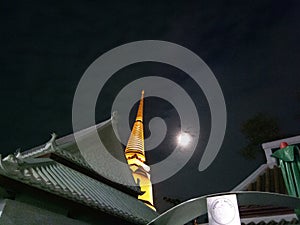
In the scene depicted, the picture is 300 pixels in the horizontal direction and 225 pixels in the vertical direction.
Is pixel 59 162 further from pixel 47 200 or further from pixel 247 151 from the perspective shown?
pixel 247 151

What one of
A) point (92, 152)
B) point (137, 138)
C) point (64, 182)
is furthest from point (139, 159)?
point (64, 182)

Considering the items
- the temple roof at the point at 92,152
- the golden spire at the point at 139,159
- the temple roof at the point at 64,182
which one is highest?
the golden spire at the point at 139,159

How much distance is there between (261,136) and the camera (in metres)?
14.1

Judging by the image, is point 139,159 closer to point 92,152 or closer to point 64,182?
point 92,152

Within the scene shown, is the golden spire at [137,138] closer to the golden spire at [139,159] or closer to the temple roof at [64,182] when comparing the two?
the golden spire at [139,159]

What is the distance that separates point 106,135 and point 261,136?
321 inches

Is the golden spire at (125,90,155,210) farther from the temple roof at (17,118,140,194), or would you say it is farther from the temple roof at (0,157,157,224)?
the temple roof at (0,157,157,224)

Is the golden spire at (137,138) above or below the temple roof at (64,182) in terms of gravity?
above

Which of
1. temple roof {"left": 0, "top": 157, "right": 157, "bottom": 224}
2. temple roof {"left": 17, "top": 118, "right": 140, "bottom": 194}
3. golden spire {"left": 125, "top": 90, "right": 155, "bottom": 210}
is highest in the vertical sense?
golden spire {"left": 125, "top": 90, "right": 155, "bottom": 210}

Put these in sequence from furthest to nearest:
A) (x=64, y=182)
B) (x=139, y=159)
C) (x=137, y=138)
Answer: (x=137, y=138), (x=139, y=159), (x=64, y=182)

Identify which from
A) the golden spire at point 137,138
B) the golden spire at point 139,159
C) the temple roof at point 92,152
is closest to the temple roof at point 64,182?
the temple roof at point 92,152

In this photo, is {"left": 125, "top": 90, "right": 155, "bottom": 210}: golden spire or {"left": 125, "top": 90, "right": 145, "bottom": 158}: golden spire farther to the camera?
{"left": 125, "top": 90, "right": 145, "bottom": 158}: golden spire

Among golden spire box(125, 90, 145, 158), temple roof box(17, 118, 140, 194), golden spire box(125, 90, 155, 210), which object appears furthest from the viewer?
golden spire box(125, 90, 145, 158)

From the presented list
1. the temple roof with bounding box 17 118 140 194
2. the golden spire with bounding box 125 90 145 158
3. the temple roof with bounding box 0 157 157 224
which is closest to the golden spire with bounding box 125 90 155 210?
the golden spire with bounding box 125 90 145 158
